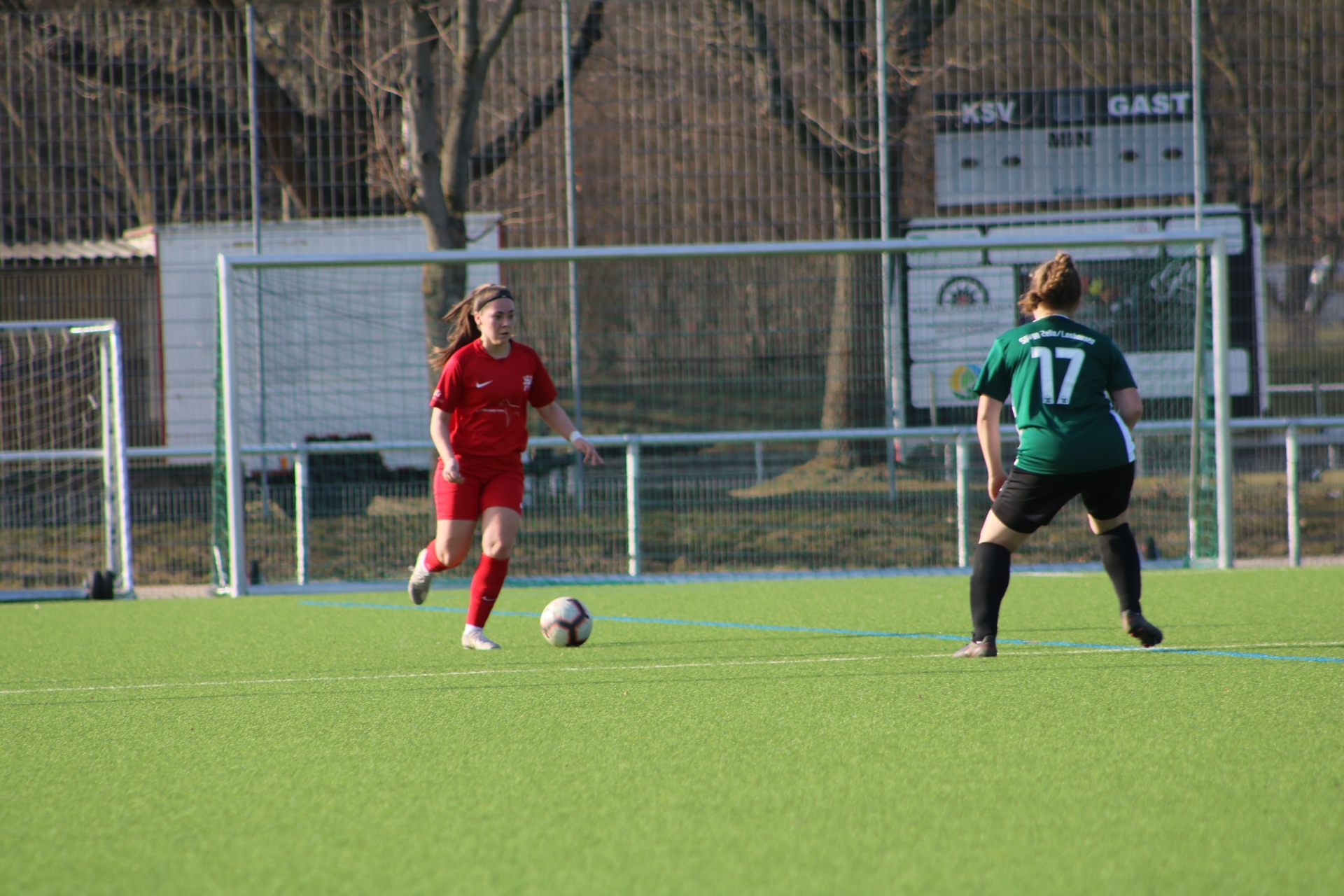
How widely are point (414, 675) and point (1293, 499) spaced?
25.0ft

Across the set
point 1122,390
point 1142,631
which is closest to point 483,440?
point 1122,390

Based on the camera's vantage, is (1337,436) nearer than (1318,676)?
No

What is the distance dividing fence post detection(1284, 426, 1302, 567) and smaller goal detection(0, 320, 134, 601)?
899cm

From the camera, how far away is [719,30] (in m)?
11.3

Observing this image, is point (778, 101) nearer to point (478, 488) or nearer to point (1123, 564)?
point (478, 488)

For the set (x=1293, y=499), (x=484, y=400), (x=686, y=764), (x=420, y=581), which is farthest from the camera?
(x=1293, y=499)

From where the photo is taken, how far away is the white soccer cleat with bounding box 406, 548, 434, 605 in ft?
22.2

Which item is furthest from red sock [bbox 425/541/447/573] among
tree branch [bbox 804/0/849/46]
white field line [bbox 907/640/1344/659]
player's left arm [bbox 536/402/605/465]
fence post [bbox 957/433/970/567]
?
tree branch [bbox 804/0/849/46]

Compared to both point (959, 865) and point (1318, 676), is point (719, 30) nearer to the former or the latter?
point (1318, 676)

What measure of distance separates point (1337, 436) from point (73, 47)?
11.4 meters

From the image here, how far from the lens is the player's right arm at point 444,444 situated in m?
6.22

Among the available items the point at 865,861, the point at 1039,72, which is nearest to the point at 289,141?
the point at 1039,72

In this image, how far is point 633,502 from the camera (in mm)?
10227

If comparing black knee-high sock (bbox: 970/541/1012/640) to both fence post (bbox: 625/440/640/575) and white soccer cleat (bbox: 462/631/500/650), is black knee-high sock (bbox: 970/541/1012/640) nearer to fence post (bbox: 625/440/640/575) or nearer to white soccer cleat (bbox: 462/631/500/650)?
white soccer cleat (bbox: 462/631/500/650)
